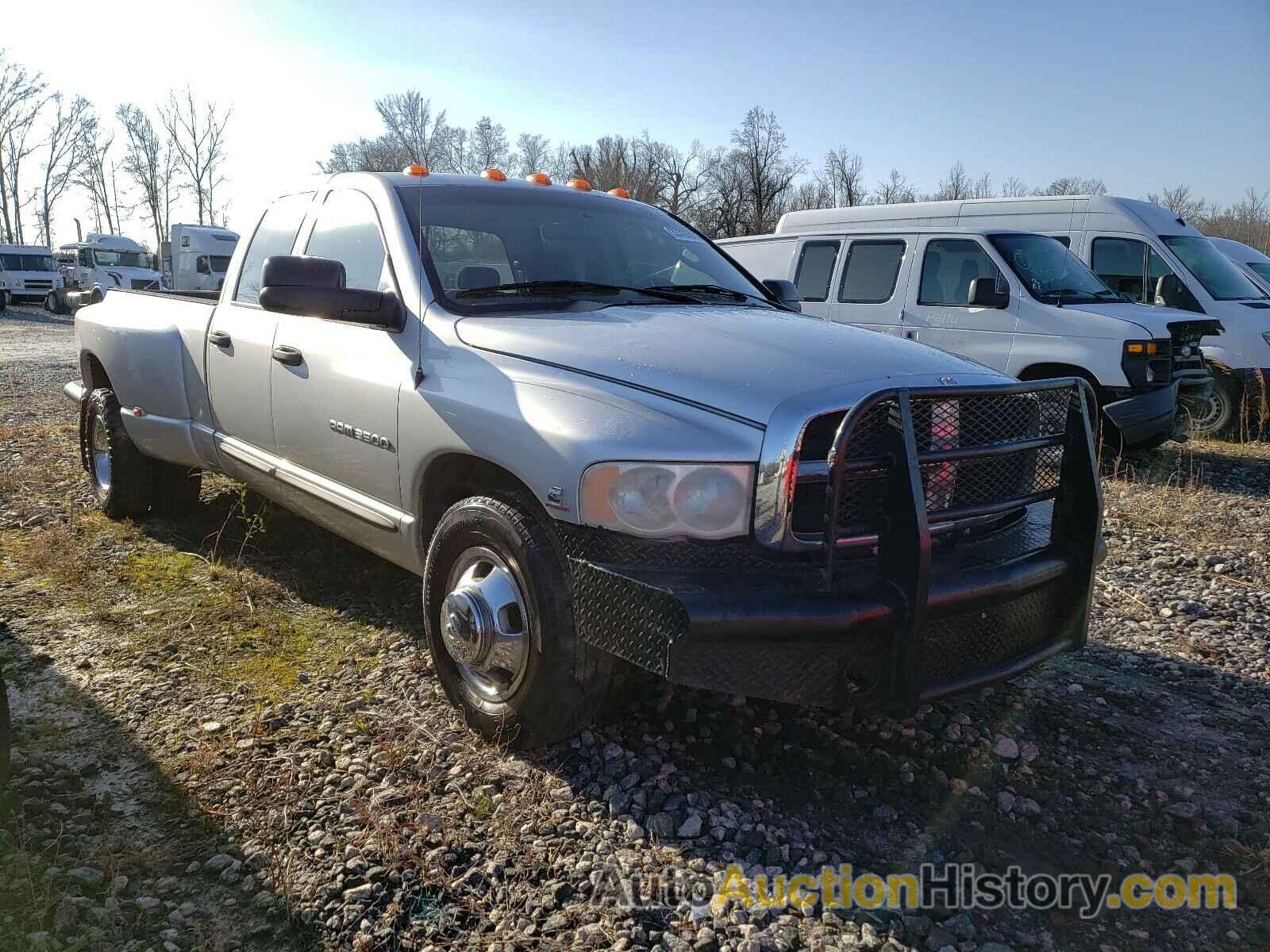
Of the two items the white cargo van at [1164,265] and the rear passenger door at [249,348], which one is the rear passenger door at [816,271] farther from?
the rear passenger door at [249,348]

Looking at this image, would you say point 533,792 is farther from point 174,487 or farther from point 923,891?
point 174,487

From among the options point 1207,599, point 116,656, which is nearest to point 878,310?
point 1207,599

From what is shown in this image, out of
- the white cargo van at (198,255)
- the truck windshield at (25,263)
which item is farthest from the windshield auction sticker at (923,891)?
the truck windshield at (25,263)

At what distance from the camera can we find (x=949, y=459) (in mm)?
2516

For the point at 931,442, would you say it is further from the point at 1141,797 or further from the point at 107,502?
the point at 107,502

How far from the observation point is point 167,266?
105 ft

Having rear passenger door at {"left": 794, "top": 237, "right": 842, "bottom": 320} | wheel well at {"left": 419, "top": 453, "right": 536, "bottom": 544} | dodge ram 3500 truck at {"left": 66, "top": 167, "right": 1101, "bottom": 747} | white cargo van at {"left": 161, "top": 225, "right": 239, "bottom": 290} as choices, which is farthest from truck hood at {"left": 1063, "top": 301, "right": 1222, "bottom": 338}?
white cargo van at {"left": 161, "top": 225, "right": 239, "bottom": 290}

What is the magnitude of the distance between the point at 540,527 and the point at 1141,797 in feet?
6.59

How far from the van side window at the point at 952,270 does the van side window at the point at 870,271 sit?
0.27 metres

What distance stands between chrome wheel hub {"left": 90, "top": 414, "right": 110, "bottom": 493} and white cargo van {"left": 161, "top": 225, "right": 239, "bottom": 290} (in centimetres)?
2330

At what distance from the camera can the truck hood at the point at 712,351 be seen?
2.56m

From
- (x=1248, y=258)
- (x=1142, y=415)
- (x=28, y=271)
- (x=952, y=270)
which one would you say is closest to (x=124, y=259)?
(x=28, y=271)

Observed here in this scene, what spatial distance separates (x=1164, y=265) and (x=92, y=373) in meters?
9.41

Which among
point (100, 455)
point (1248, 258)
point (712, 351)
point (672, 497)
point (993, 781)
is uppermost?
point (1248, 258)
